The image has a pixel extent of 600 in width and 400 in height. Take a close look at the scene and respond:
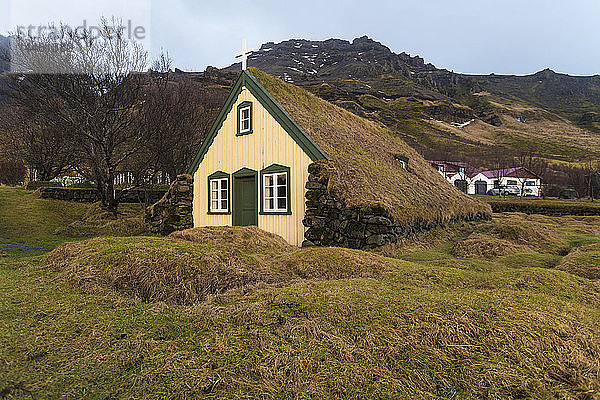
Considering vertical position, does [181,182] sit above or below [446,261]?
above

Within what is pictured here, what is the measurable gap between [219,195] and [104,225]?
21.7 ft

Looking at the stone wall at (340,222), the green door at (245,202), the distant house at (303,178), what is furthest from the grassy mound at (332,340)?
the green door at (245,202)

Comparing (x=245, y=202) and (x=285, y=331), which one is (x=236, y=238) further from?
(x=285, y=331)

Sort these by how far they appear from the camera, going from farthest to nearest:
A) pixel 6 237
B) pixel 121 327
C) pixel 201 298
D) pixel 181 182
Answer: pixel 181 182 < pixel 6 237 < pixel 201 298 < pixel 121 327

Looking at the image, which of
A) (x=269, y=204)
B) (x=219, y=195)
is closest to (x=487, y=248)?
(x=269, y=204)

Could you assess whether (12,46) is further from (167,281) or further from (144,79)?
(167,281)

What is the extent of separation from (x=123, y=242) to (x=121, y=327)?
10.3 feet

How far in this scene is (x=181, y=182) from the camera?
1652 centimetres

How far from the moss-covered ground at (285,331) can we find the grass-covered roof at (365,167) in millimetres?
5763

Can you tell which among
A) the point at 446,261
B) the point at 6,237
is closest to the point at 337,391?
the point at 446,261

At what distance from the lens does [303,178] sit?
1241 centimetres

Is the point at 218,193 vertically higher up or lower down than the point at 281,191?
lower down

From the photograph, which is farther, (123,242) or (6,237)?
(6,237)

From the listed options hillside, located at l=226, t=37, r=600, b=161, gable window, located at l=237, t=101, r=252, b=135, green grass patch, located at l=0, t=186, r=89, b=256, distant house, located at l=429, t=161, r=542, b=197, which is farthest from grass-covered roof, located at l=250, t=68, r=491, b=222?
hillside, located at l=226, t=37, r=600, b=161
